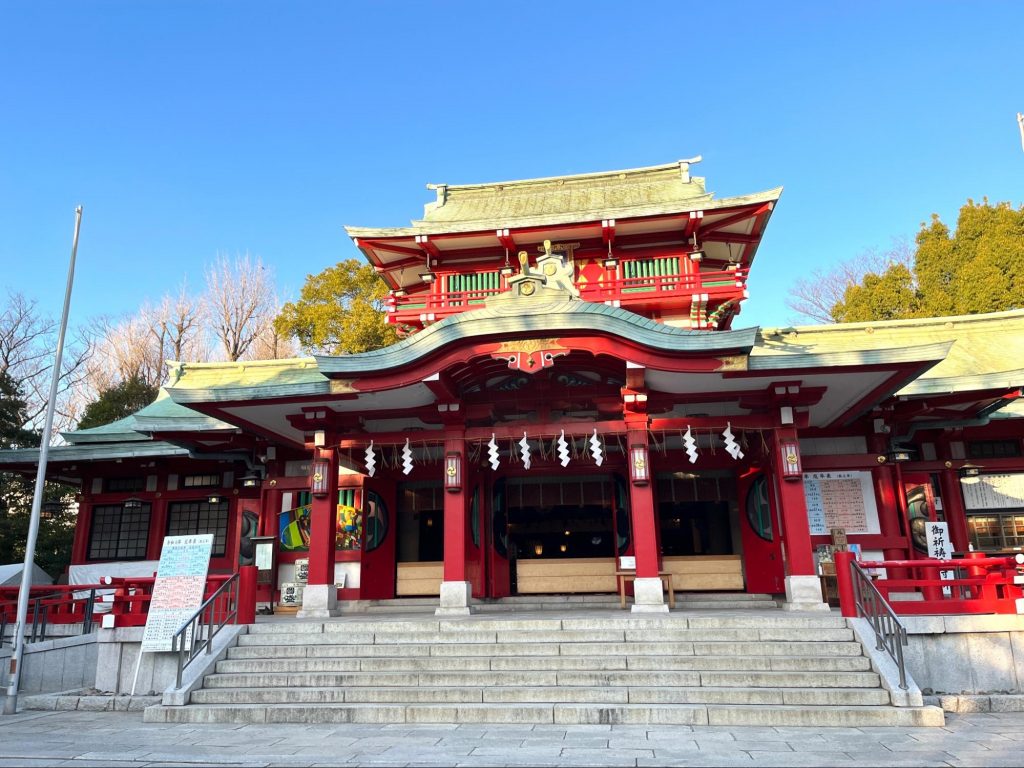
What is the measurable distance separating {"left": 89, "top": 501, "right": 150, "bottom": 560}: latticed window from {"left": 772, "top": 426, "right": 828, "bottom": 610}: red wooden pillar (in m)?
15.7

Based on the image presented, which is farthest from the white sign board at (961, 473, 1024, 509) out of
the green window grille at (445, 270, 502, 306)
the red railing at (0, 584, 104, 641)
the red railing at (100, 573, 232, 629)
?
the red railing at (0, 584, 104, 641)

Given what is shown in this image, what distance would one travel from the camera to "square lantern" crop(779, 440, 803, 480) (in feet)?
41.3

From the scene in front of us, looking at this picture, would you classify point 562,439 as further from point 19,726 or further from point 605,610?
point 19,726

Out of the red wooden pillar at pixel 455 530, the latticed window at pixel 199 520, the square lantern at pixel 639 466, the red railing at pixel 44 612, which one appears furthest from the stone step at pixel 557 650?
the latticed window at pixel 199 520

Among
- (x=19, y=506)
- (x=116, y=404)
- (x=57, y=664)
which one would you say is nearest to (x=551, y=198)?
(x=57, y=664)

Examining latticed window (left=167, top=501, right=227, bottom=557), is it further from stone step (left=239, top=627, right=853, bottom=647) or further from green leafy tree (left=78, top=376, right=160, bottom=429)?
green leafy tree (left=78, top=376, right=160, bottom=429)

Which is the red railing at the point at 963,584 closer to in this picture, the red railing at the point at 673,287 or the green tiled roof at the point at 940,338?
the green tiled roof at the point at 940,338

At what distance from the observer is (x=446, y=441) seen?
44.5 ft

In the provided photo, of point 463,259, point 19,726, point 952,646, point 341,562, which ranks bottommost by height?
point 19,726

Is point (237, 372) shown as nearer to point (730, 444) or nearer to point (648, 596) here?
point (648, 596)

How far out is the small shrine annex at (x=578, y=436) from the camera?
12.4m

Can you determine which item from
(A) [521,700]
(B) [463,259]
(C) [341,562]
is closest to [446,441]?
(C) [341,562]

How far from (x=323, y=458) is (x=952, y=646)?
10.9m

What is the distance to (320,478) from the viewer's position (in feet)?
45.0
